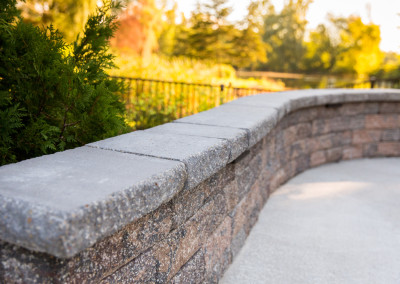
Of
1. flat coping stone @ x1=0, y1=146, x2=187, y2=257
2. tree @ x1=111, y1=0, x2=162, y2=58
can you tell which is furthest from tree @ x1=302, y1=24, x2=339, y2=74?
flat coping stone @ x1=0, y1=146, x2=187, y2=257

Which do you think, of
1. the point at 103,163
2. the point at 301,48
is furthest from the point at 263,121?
the point at 301,48

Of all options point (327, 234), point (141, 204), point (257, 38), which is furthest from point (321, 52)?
point (141, 204)

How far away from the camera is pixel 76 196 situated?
119 centimetres

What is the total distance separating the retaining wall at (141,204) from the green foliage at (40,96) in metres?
0.27

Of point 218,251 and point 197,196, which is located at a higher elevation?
point 197,196

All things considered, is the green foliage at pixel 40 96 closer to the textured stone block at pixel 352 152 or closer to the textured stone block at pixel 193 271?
the textured stone block at pixel 193 271

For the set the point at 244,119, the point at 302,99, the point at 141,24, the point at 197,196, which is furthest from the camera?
the point at 141,24

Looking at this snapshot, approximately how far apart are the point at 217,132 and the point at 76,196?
51.5 inches

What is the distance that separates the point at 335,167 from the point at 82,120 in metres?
4.11

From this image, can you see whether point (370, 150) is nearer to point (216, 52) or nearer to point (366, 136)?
point (366, 136)

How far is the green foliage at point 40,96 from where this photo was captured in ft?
6.43

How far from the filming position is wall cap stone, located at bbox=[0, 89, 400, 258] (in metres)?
1.07

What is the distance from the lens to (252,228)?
3.37 metres

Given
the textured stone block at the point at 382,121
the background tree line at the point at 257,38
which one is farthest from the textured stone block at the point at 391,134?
the background tree line at the point at 257,38
